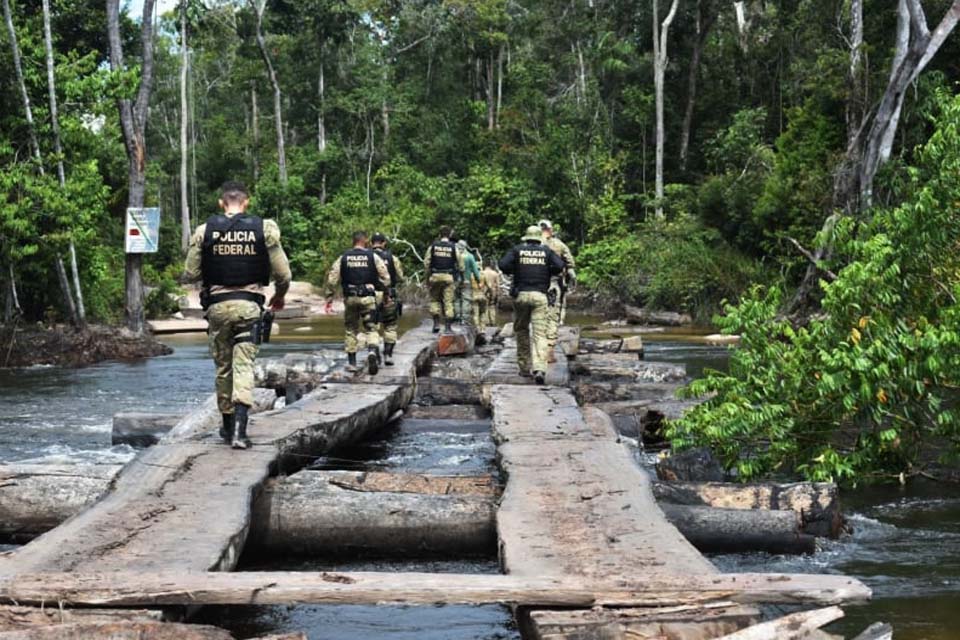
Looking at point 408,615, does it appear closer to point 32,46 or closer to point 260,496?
point 260,496

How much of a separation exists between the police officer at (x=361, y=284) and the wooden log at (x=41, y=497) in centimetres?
589

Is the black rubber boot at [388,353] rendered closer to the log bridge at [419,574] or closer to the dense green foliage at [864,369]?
the log bridge at [419,574]

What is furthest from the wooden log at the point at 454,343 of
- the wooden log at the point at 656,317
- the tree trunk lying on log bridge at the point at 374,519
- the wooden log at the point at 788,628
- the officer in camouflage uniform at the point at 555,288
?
the wooden log at the point at 656,317

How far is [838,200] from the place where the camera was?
23.9 meters

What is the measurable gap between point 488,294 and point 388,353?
8.77 metres

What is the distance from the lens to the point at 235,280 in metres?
8.21

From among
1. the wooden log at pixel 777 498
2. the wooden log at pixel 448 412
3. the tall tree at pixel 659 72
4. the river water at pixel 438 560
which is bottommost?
the river water at pixel 438 560

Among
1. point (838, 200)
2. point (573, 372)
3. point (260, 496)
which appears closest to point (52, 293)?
point (573, 372)

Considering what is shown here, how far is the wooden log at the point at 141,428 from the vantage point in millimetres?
10711

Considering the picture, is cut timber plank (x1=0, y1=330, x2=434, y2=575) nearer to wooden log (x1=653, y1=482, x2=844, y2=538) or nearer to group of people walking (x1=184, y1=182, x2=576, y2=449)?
group of people walking (x1=184, y1=182, x2=576, y2=449)

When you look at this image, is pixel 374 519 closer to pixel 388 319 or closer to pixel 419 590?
pixel 419 590

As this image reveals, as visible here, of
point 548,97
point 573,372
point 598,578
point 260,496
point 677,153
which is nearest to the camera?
point 598,578

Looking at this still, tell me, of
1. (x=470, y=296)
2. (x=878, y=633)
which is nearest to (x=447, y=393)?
(x=470, y=296)

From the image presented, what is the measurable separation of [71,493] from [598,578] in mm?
3742
